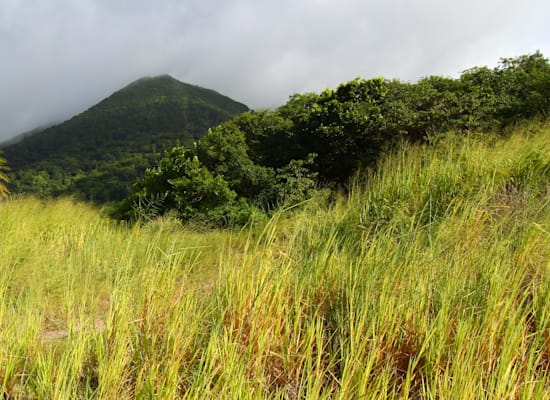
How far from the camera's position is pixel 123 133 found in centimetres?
Result: 6944

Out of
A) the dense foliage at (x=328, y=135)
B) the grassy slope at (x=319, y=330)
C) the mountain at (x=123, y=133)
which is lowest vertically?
the grassy slope at (x=319, y=330)

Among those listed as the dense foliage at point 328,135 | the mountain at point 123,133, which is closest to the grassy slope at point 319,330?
the dense foliage at point 328,135

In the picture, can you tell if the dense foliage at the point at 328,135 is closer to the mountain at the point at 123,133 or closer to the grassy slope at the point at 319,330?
the grassy slope at the point at 319,330

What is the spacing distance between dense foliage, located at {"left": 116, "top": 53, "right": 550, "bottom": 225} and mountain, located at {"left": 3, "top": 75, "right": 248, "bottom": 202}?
29086 mm

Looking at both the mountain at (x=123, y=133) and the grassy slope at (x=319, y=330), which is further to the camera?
the mountain at (x=123, y=133)

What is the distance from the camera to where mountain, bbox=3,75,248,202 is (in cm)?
5081

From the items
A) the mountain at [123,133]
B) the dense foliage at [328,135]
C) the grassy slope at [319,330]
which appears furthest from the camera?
the mountain at [123,133]

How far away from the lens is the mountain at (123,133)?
167 ft

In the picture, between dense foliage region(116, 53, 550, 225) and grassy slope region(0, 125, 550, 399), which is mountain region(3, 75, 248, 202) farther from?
grassy slope region(0, 125, 550, 399)

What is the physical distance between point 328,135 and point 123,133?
66.9 meters

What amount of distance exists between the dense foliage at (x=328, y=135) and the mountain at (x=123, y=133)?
2909cm

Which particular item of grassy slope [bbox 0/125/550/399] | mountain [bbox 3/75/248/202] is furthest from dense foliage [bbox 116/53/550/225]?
mountain [bbox 3/75/248/202]

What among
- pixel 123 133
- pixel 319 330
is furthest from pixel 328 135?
pixel 123 133

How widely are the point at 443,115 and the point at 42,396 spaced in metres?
9.65
